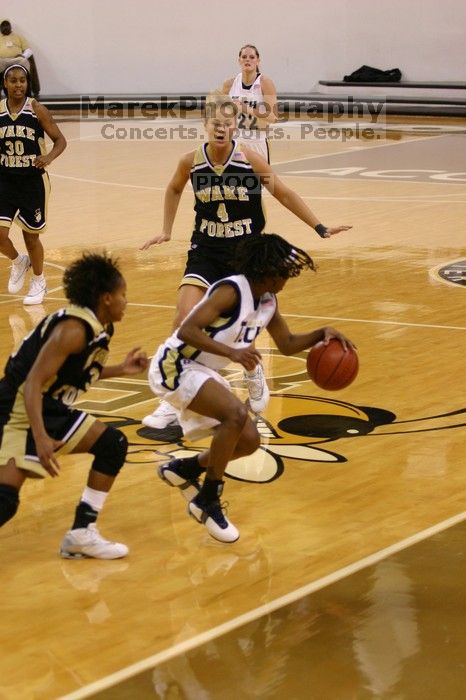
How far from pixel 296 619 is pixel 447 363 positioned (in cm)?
404

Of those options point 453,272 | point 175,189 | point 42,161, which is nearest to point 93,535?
point 175,189

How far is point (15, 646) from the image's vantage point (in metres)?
4.43

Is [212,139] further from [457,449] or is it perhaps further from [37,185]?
[37,185]

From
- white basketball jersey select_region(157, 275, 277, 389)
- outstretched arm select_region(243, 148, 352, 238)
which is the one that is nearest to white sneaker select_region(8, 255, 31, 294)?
outstretched arm select_region(243, 148, 352, 238)

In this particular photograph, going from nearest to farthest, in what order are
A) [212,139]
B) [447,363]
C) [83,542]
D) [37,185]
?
[83,542], [212,139], [447,363], [37,185]

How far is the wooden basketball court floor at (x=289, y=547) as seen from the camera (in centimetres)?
422

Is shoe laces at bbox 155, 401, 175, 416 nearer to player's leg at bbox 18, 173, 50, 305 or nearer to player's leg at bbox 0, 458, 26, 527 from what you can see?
player's leg at bbox 0, 458, 26, 527

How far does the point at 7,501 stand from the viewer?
16.2 feet

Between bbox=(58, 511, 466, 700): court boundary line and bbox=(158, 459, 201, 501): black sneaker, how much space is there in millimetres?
849

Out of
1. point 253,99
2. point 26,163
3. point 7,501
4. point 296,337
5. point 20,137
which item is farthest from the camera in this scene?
point 253,99

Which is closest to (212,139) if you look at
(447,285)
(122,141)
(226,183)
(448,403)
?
(226,183)

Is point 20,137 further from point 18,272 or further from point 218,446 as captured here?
point 218,446

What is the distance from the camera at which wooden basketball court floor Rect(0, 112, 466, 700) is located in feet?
13.8

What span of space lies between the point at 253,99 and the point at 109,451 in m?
9.05
